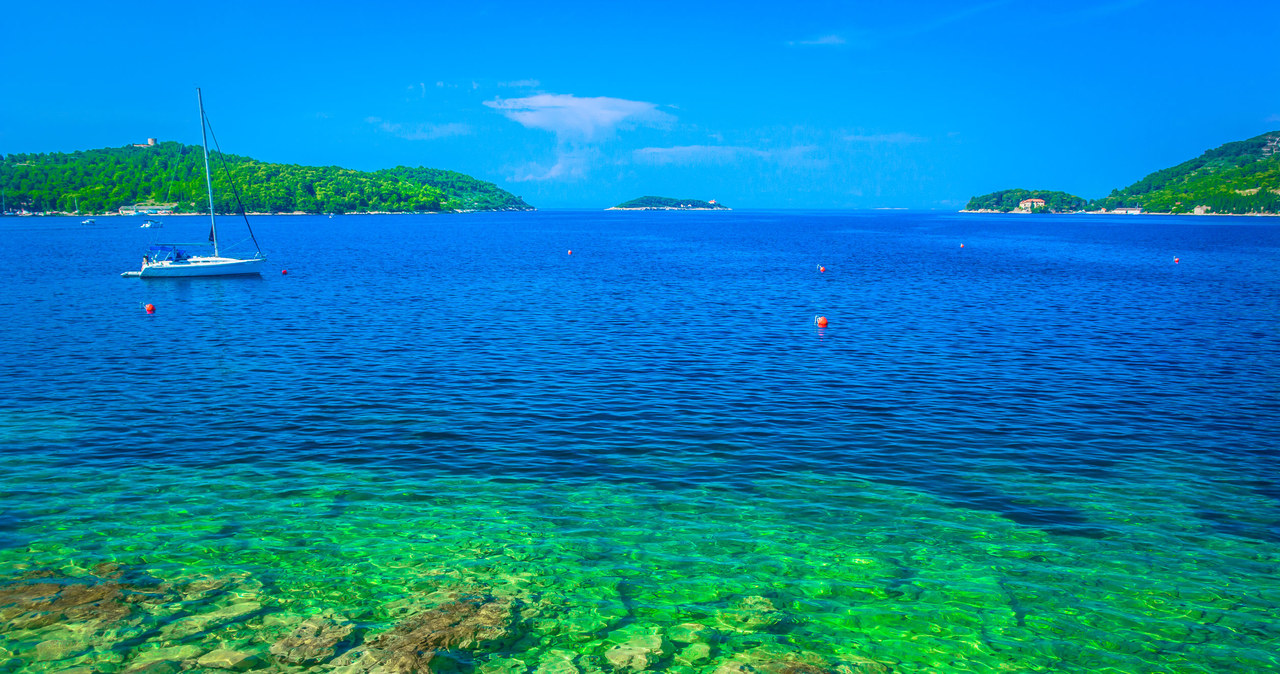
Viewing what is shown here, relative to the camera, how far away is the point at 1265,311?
51562 millimetres

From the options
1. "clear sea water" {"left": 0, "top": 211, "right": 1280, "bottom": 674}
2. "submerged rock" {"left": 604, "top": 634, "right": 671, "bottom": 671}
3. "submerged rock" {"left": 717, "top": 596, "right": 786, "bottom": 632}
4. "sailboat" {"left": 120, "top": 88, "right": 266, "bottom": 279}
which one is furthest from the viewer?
"sailboat" {"left": 120, "top": 88, "right": 266, "bottom": 279}

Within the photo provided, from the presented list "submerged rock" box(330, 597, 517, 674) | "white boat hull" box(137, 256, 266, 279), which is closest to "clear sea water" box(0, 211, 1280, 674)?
"submerged rock" box(330, 597, 517, 674)

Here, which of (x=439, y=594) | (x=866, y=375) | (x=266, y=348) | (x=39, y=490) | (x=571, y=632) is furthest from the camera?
(x=266, y=348)

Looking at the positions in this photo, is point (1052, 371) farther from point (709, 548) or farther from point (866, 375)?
point (709, 548)

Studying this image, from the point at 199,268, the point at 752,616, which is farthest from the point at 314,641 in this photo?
the point at 199,268

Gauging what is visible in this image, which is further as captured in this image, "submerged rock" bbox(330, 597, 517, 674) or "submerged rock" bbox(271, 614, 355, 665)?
"submerged rock" bbox(271, 614, 355, 665)

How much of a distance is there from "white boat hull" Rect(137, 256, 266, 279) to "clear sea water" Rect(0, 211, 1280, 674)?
29613 millimetres

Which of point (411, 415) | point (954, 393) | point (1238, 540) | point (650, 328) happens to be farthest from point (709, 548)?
point (650, 328)

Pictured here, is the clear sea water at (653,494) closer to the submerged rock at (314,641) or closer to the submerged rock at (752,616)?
the submerged rock at (752,616)

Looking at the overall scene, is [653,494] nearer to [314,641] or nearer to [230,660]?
[314,641]

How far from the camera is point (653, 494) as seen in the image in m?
19.4

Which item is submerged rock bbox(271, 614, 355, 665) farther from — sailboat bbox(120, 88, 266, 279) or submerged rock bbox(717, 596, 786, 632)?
sailboat bbox(120, 88, 266, 279)

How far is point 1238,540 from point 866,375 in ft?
53.8

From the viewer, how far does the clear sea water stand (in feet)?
43.1
